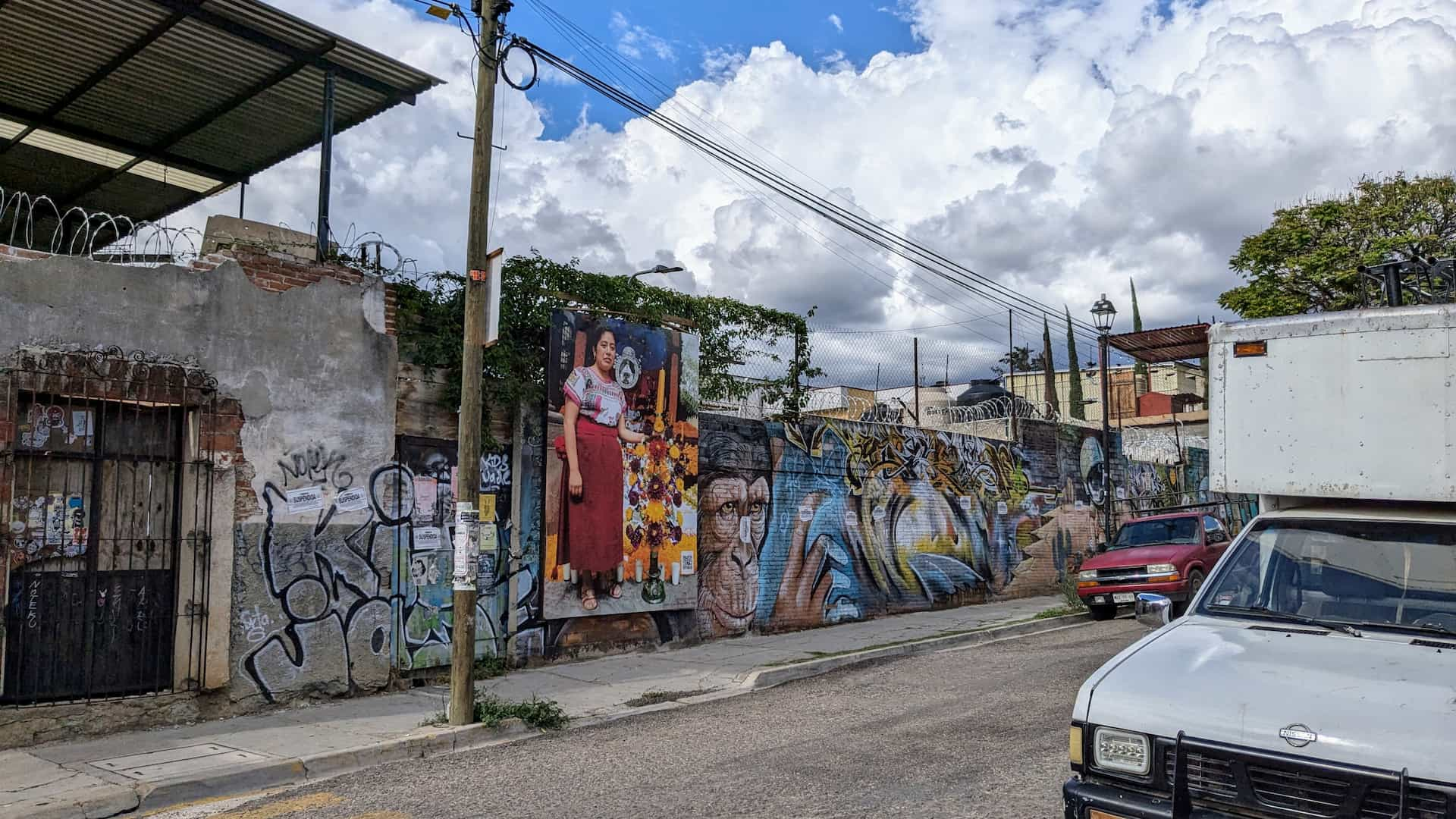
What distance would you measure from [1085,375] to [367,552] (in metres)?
45.5

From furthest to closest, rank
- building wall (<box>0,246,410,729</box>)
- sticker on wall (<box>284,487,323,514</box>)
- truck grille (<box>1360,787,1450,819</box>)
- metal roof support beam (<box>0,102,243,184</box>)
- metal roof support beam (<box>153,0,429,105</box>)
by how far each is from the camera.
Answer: metal roof support beam (<box>0,102,243,184</box>) → sticker on wall (<box>284,487,323,514</box>) → metal roof support beam (<box>153,0,429,105</box>) → building wall (<box>0,246,410,729</box>) → truck grille (<box>1360,787,1450,819</box>)

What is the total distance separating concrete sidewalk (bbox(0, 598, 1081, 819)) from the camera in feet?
23.9

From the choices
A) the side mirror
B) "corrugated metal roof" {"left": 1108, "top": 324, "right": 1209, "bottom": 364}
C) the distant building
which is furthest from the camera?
the distant building

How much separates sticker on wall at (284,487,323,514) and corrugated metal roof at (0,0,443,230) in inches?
170

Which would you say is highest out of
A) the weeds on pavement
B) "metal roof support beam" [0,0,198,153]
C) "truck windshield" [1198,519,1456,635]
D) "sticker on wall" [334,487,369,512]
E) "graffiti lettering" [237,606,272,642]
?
"metal roof support beam" [0,0,198,153]

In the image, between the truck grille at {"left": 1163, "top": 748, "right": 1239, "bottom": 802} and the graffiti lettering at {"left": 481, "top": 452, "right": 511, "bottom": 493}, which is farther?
the graffiti lettering at {"left": 481, "top": 452, "right": 511, "bottom": 493}

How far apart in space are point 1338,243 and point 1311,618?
72.5ft

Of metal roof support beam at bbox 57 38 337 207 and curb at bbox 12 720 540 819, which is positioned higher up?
metal roof support beam at bbox 57 38 337 207

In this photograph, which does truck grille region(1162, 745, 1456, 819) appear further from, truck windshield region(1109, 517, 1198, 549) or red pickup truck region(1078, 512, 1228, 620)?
truck windshield region(1109, 517, 1198, 549)

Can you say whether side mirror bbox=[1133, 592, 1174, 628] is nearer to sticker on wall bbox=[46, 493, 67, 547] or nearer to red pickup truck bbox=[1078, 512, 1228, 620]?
sticker on wall bbox=[46, 493, 67, 547]

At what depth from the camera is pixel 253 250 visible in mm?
10172

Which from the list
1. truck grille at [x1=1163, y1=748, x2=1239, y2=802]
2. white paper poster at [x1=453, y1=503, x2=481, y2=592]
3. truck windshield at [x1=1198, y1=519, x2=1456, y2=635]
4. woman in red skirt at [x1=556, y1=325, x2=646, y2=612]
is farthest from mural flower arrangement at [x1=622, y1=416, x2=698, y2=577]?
truck grille at [x1=1163, y1=748, x2=1239, y2=802]

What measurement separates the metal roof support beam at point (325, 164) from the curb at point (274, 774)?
503 cm

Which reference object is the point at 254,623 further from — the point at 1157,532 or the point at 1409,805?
the point at 1157,532
